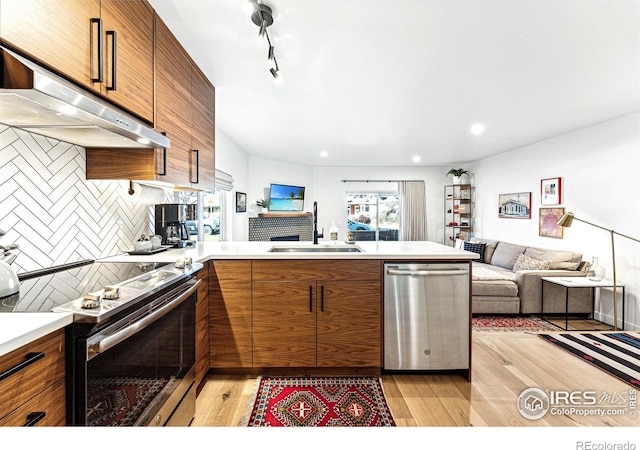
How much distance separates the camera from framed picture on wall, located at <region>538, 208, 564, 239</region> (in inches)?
173

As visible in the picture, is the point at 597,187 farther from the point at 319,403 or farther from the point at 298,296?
the point at 319,403

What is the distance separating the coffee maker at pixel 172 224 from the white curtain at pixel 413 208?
19.0 feet

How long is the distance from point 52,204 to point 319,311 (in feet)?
5.44

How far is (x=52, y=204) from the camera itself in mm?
1629

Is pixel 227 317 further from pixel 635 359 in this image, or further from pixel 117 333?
pixel 635 359

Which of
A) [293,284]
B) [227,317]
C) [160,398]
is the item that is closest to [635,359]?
[293,284]

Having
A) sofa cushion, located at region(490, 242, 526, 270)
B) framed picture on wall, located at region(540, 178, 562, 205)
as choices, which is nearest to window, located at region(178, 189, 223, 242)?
sofa cushion, located at region(490, 242, 526, 270)

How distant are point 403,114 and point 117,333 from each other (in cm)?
346

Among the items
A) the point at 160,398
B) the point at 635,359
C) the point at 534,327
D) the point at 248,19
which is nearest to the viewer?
the point at 160,398

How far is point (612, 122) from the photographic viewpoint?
3.63 metres

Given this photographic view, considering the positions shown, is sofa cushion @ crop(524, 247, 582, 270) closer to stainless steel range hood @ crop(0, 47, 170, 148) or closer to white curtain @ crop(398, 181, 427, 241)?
white curtain @ crop(398, 181, 427, 241)

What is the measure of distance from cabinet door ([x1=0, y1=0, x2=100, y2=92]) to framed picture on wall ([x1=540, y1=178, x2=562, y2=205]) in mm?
5148

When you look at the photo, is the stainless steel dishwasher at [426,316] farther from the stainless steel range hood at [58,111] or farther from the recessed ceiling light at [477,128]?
the recessed ceiling light at [477,128]
